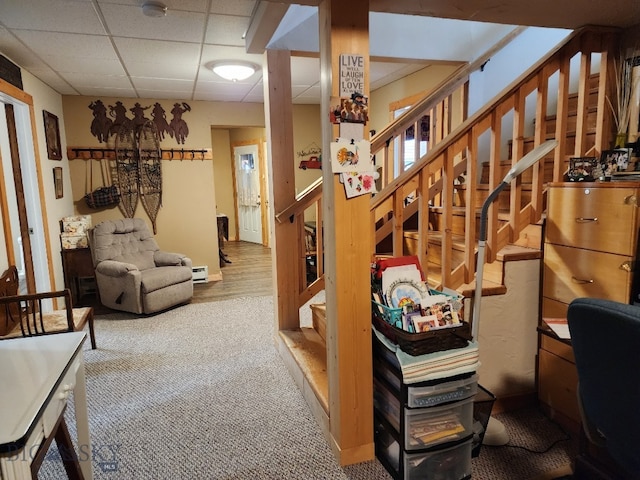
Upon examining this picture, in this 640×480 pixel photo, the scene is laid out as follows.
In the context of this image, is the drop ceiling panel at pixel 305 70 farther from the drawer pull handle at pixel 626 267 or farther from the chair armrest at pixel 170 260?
the drawer pull handle at pixel 626 267

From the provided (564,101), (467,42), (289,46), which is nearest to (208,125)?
(289,46)

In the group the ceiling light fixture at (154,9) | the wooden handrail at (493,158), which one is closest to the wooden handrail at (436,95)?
the wooden handrail at (493,158)

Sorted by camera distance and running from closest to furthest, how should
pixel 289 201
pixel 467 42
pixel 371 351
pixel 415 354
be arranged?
pixel 415 354 → pixel 371 351 → pixel 289 201 → pixel 467 42

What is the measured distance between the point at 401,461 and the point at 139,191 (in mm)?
4589

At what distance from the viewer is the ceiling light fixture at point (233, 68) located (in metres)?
3.46

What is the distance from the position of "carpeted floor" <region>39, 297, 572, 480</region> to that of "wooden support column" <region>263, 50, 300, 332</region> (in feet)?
1.38

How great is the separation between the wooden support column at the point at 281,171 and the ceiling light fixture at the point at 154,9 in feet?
2.25

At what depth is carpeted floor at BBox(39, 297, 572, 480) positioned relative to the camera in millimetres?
1835

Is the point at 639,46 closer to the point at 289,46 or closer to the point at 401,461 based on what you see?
the point at 289,46

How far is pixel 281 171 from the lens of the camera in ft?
9.32

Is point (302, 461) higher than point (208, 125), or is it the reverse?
point (208, 125)

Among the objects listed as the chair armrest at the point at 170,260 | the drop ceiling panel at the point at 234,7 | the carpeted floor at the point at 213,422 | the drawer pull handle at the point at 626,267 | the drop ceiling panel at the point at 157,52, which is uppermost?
the drop ceiling panel at the point at 157,52

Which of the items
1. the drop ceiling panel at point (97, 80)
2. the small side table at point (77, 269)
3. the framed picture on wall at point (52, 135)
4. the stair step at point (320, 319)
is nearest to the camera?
the stair step at point (320, 319)

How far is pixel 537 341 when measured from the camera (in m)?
2.23
